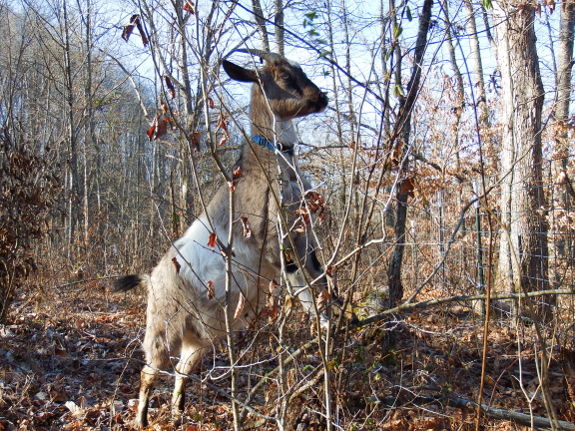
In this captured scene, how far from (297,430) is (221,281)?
1522 millimetres

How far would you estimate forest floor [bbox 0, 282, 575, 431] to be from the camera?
131 inches

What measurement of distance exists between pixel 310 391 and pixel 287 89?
2.91 meters

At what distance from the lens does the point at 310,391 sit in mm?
3074

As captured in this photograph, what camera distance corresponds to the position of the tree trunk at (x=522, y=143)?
647 cm

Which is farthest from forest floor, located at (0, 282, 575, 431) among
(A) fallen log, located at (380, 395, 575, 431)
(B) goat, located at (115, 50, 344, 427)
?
(B) goat, located at (115, 50, 344, 427)

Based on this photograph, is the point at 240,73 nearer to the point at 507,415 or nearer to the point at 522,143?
the point at 507,415

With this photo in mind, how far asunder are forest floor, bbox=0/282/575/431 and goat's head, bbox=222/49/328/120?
2.13 metres

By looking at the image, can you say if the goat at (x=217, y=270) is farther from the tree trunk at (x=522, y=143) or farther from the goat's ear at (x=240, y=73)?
the tree trunk at (x=522, y=143)

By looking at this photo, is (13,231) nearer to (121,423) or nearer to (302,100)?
(121,423)

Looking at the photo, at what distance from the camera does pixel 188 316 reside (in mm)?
4168

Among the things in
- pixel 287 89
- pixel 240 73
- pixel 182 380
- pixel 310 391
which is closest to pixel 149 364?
pixel 182 380

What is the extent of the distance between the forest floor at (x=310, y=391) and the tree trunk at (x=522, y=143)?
1114 millimetres

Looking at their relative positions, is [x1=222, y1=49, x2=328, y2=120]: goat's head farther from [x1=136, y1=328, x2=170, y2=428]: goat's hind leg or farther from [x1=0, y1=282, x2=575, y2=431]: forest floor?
[x1=136, y1=328, x2=170, y2=428]: goat's hind leg

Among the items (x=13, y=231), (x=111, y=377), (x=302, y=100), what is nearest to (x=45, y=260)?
(x=13, y=231)
